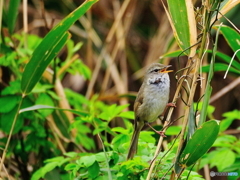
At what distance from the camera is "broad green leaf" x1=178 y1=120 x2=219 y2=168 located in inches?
79.9

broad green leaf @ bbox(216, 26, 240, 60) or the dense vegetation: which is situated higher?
broad green leaf @ bbox(216, 26, 240, 60)

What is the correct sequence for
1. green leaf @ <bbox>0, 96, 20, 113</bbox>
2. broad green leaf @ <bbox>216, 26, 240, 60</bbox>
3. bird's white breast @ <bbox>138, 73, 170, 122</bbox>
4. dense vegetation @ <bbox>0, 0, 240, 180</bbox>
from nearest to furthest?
dense vegetation @ <bbox>0, 0, 240, 180</bbox> → broad green leaf @ <bbox>216, 26, 240, 60</bbox> → bird's white breast @ <bbox>138, 73, 170, 122</bbox> → green leaf @ <bbox>0, 96, 20, 113</bbox>

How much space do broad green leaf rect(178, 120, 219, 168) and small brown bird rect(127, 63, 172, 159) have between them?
2.43 ft

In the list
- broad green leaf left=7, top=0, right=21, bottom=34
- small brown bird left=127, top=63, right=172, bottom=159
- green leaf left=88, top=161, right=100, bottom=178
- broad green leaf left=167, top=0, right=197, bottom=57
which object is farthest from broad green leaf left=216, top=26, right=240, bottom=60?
broad green leaf left=7, top=0, right=21, bottom=34

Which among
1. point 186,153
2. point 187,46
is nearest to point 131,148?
point 186,153

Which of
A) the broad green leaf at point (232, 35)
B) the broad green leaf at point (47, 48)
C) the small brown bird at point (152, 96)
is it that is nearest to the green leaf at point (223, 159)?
the small brown bird at point (152, 96)

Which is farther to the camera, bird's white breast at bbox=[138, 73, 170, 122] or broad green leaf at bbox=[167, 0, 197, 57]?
bird's white breast at bbox=[138, 73, 170, 122]

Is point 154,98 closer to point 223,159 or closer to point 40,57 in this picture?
point 223,159

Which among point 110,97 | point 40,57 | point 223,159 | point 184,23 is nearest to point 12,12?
point 40,57

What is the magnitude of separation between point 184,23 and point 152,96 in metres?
0.89

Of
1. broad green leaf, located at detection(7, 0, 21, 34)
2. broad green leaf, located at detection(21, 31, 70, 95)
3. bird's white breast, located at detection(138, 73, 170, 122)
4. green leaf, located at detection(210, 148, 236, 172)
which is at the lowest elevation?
green leaf, located at detection(210, 148, 236, 172)

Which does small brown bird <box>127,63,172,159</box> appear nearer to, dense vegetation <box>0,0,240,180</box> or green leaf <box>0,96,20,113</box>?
dense vegetation <box>0,0,240,180</box>

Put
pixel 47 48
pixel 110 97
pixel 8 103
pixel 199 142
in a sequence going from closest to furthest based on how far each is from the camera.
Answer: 1. pixel 199 142
2. pixel 47 48
3. pixel 8 103
4. pixel 110 97

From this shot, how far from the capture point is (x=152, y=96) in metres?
3.10
